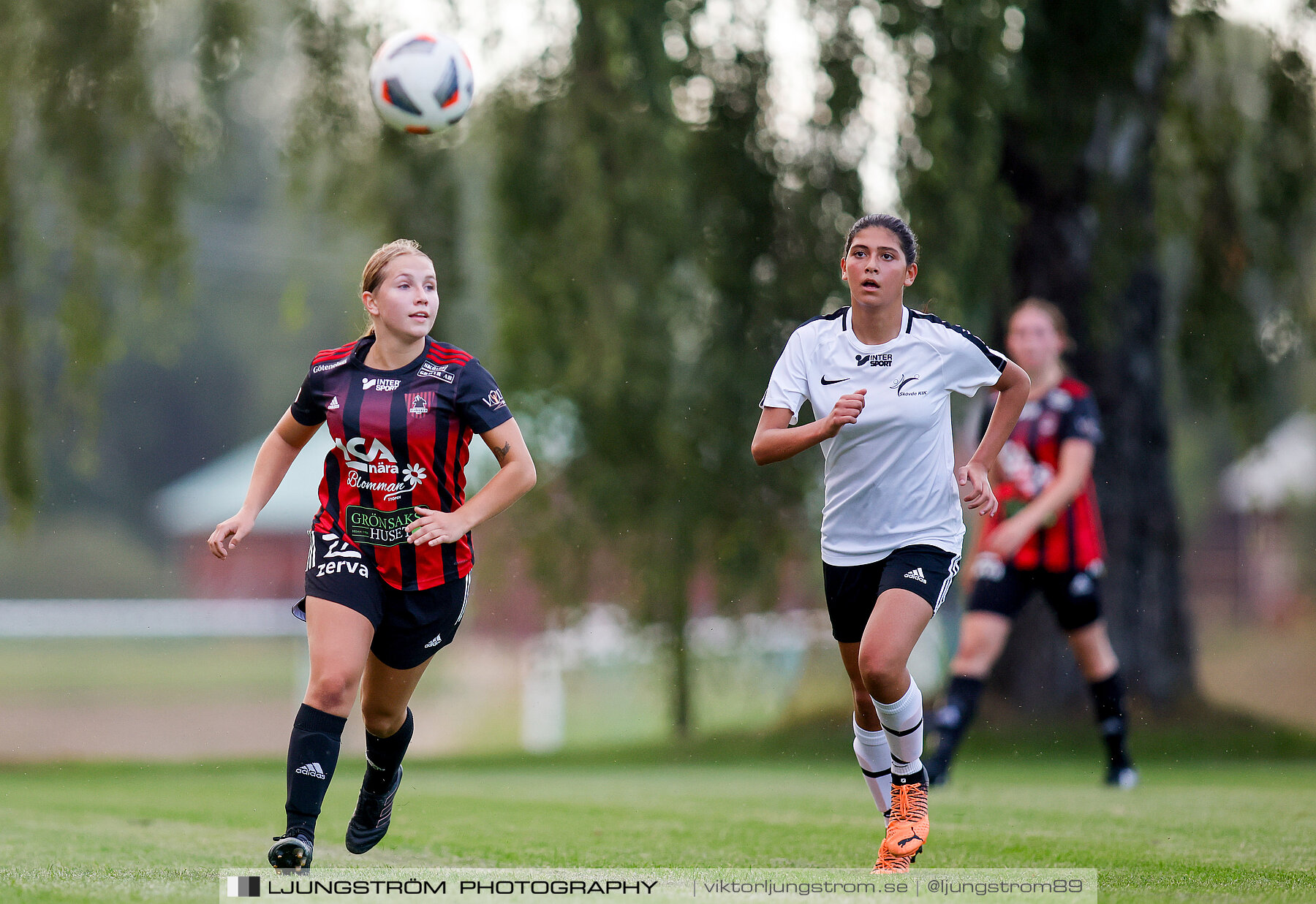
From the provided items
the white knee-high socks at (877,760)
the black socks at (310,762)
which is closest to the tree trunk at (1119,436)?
the white knee-high socks at (877,760)

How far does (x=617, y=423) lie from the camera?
10.8 metres

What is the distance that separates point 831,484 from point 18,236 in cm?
729

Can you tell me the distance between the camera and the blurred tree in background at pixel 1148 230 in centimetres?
926

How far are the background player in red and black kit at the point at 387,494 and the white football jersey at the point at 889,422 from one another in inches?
38.5

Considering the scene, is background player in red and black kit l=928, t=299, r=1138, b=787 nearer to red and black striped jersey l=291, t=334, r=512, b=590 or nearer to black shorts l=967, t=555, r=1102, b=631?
black shorts l=967, t=555, r=1102, b=631

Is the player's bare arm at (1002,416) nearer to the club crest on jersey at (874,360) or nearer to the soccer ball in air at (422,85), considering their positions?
the club crest on jersey at (874,360)

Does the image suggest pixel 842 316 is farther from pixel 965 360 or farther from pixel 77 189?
pixel 77 189

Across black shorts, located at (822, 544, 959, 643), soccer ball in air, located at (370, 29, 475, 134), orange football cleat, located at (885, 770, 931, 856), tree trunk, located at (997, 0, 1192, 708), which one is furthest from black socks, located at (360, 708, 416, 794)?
tree trunk, located at (997, 0, 1192, 708)

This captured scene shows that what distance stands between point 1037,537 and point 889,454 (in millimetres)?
2469

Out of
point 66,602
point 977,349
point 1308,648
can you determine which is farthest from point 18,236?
point 66,602

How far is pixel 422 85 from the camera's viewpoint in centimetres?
589

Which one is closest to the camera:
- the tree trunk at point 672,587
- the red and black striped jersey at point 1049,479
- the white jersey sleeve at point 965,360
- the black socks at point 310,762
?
the black socks at point 310,762

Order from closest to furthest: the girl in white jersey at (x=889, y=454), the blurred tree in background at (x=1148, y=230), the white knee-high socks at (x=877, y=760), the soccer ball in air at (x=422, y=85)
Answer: the girl in white jersey at (x=889, y=454) → the white knee-high socks at (x=877, y=760) → the soccer ball in air at (x=422, y=85) → the blurred tree in background at (x=1148, y=230)

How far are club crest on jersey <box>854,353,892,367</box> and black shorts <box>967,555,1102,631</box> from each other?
2438 millimetres
